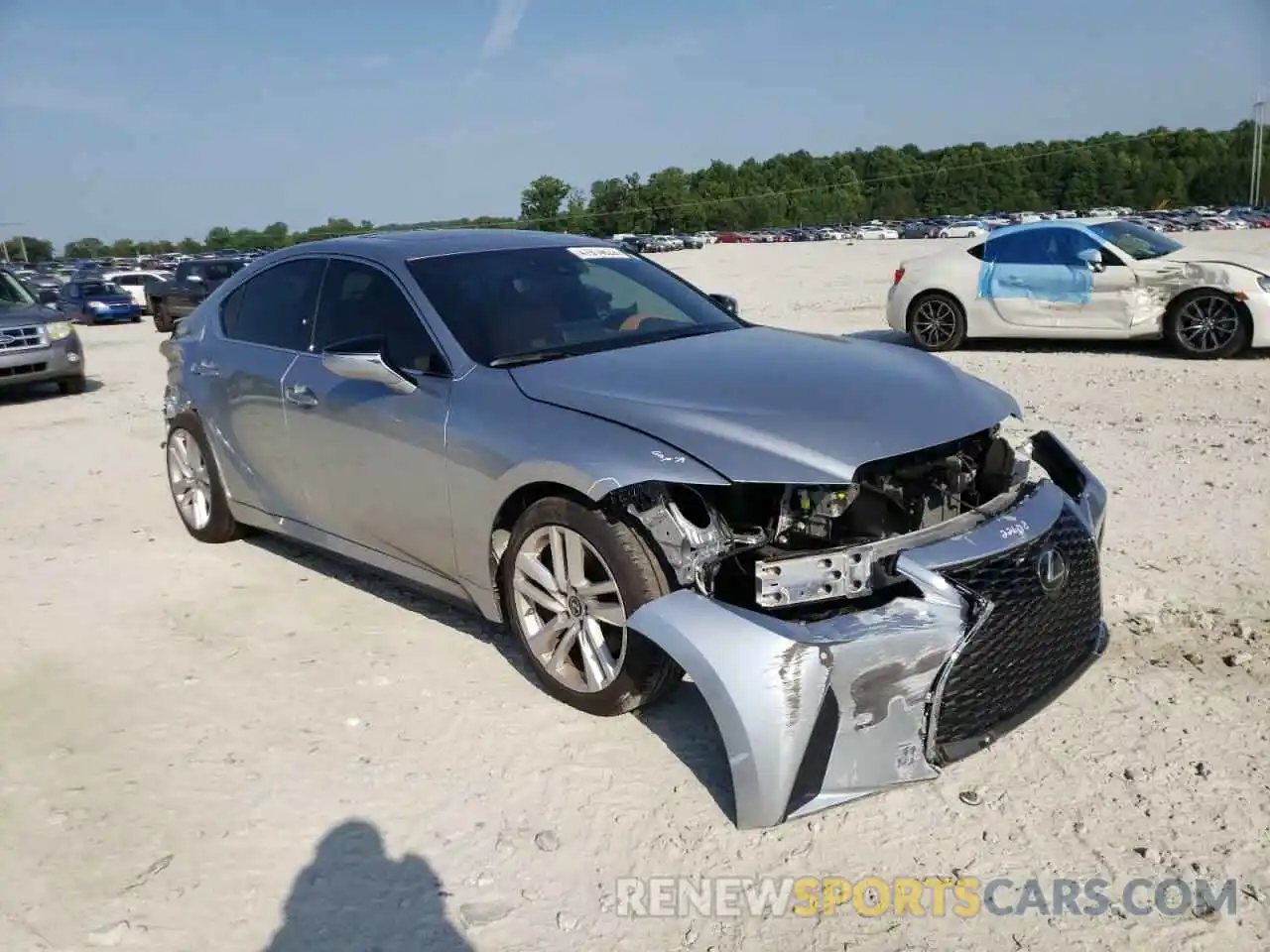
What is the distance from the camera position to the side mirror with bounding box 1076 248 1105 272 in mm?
10758

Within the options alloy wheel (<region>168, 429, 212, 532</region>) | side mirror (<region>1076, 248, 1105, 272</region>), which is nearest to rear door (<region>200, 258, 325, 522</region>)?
alloy wheel (<region>168, 429, 212, 532</region>)

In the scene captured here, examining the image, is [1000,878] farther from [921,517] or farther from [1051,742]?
[921,517]

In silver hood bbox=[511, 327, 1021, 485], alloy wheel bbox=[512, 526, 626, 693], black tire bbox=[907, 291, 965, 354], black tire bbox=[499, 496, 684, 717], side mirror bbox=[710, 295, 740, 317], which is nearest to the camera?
silver hood bbox=[511, 327, 1021, 485]

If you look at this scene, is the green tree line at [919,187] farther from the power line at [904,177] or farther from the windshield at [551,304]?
the windshield at [551,304]

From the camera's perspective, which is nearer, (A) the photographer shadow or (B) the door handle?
(A) the photographer shadow

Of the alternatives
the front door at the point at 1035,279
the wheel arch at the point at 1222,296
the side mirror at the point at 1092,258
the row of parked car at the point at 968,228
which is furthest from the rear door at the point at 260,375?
the row of parked car at the point at 968,228

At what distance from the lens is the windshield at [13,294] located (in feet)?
41.1

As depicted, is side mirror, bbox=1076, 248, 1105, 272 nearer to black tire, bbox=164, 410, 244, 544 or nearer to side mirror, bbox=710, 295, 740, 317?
side mirror, bbox=710, 295, 740, 317

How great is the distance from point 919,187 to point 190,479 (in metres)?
132

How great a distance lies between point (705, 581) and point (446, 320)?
1.65 metres

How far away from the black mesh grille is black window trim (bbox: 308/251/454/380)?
206 cm

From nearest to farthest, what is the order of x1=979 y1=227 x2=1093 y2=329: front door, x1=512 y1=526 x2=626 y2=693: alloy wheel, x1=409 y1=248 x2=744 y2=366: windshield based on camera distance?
x1=512 y1=526 x2=626 y2=693: alloy wheel, x1=409 y1=248 x2=744 y2=366: windshield, x1=979 y1=227 x2=1093 y2=329: front door

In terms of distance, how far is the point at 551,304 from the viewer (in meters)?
4.32

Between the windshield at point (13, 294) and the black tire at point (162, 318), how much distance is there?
10.2 metres
